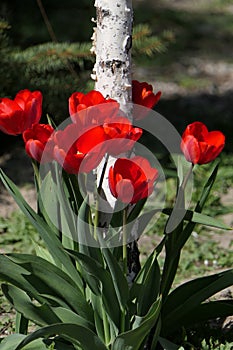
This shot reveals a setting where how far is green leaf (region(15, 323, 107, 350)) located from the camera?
2.11 m

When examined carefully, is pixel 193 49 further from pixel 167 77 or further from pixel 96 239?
pixel 96 239

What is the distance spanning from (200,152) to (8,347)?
33.0 inches

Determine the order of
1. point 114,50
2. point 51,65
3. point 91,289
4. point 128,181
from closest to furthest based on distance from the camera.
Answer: point 128,181 → point 91,289 → point 114,50 → point 51,65

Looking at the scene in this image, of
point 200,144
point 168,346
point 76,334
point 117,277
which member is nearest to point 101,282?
point 117,277

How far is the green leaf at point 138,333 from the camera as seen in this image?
2.21 meters

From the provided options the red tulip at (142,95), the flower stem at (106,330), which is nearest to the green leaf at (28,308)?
the flower stem at (106,330)

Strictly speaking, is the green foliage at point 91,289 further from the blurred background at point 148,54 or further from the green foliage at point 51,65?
the green foliage at point 51,65

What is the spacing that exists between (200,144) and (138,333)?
0.59 m

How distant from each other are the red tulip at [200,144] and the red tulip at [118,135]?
6.9 inches

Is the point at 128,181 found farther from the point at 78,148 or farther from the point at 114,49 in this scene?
the point at 114,49

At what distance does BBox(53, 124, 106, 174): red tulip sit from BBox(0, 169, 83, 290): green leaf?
29 cm

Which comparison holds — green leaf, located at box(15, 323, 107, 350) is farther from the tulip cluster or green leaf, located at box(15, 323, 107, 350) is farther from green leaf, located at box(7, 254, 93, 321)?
the tulip cluster

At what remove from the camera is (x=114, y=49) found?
245 centimetres

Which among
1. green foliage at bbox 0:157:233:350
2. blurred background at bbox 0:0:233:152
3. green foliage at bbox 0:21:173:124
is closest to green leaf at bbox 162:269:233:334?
green foliage at bbox 0:157:233:350
